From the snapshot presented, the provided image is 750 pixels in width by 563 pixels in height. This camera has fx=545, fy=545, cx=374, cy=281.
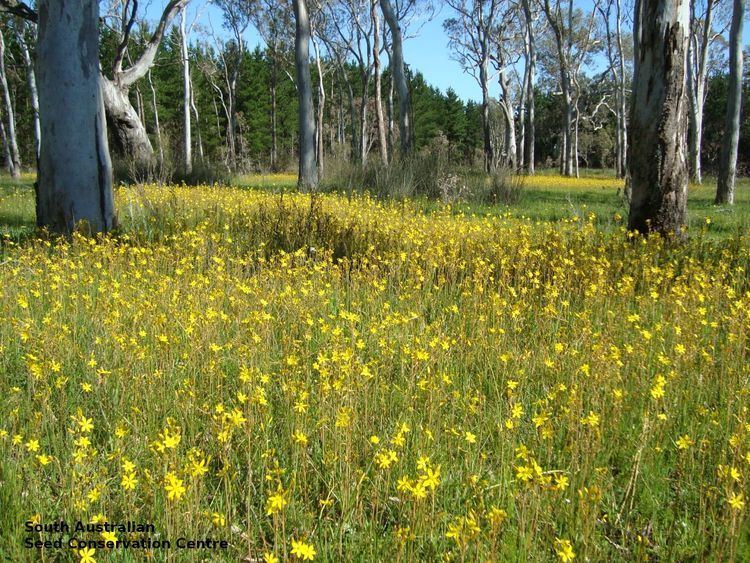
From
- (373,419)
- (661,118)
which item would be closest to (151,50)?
(661,118)

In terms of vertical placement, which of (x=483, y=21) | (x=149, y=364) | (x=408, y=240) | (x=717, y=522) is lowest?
(x=717, y=522)

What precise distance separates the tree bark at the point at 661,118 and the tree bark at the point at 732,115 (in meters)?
7.28

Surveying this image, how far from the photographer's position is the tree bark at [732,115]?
12234mm

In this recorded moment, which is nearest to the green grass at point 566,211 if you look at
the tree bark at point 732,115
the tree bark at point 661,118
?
the tree bark at point 732,115

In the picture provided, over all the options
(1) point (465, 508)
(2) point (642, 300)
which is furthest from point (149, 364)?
(2) point (642, 300)

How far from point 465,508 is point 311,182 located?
1205 centimetres

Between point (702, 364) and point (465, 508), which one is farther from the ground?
point (702, 364)

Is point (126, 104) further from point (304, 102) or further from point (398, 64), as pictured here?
point (398, 64)

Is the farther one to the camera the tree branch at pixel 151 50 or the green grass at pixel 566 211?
the tree branch at pixel 151 50

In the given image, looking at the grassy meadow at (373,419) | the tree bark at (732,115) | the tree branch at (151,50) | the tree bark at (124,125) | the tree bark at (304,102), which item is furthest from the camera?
the tree bark at (124,125)

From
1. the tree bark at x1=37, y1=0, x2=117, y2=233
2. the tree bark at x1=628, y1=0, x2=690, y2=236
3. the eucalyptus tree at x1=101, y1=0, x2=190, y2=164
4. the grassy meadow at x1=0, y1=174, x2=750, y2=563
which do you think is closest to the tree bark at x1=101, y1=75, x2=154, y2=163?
the eucalyptus tree at x1=101, y1=0, x2=190, y2=164

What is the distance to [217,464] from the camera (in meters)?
2.26

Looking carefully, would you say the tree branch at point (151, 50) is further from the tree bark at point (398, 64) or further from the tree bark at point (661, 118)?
the tree bark at point (661, 118)

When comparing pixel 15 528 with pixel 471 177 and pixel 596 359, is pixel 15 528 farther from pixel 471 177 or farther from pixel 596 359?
pixel 471 177
